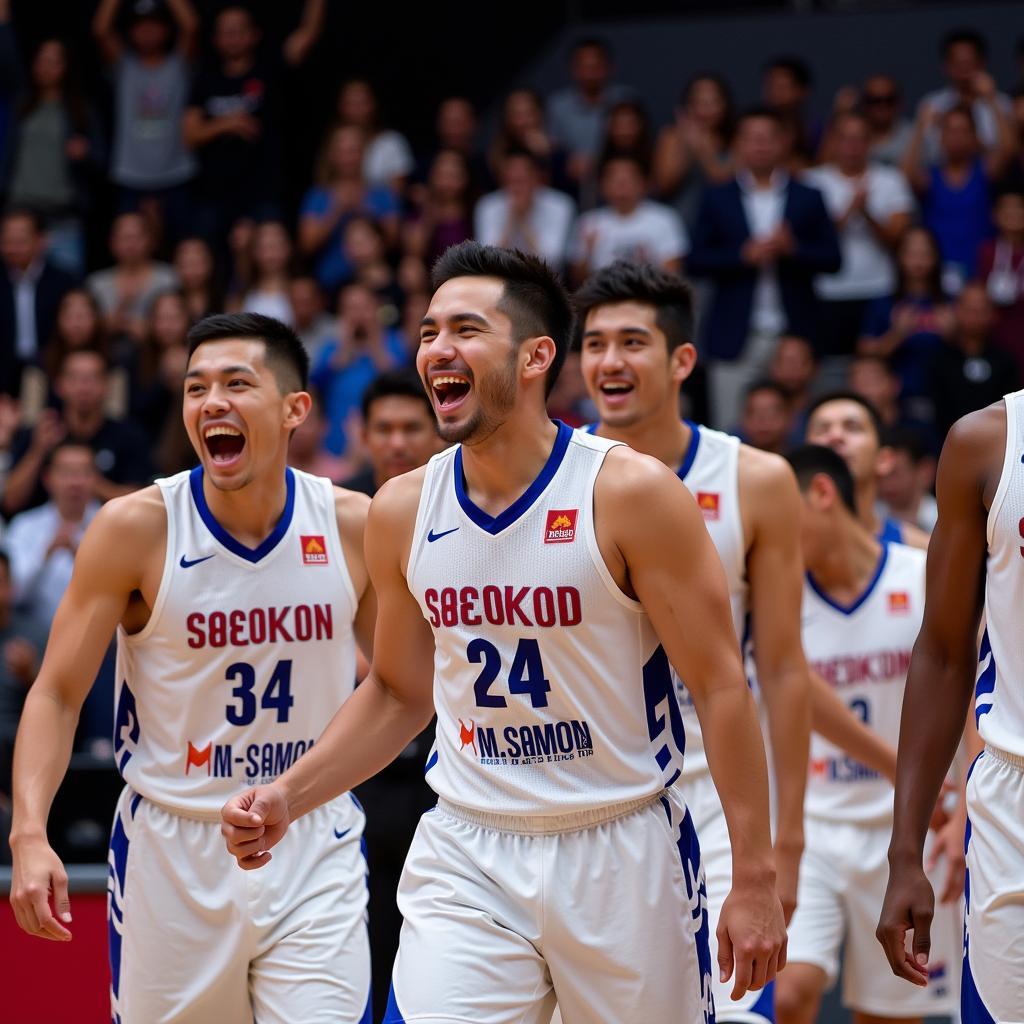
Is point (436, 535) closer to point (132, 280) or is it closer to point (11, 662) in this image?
point (11, 662)

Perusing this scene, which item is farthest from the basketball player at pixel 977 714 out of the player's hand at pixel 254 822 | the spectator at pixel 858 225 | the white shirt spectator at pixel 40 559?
the spectator at pixel 858 225

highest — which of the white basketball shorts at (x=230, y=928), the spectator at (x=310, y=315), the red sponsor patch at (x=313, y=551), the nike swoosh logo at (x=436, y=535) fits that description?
the spectator at (x=310, y=315)

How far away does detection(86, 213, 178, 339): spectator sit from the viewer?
12.6 metres

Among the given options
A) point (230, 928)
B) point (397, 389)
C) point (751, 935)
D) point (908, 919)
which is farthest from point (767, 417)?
point (751, 935)

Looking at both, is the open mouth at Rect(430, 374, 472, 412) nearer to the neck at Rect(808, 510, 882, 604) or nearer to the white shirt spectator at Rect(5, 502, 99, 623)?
the neck at Rect(808, 510, 882, 604)

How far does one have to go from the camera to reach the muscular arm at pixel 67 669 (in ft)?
14.6

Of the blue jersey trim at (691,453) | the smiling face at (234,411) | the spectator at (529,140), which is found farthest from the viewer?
the spectator at (529,140)

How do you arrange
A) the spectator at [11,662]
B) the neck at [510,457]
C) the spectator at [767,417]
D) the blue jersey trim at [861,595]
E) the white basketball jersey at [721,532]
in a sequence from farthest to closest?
the spectator at [767,417] → the spectator at [11,662] → the blue jersey trim at [861,595] → the white basketball jersey at [721,532] → the neck at [510,457]

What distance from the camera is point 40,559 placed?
1006 cm

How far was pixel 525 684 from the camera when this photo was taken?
4168 millimetres

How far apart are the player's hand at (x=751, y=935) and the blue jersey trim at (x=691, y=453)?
2004 millimetres

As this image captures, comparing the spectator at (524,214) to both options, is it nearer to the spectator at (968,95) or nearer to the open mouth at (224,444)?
the spectator at (968,95)

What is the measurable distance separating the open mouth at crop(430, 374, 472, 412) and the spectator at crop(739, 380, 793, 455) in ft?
19.4

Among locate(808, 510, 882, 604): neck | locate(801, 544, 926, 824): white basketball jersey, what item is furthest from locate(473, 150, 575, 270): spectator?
locate(801, 544, 926, 824): white basketball jersey
